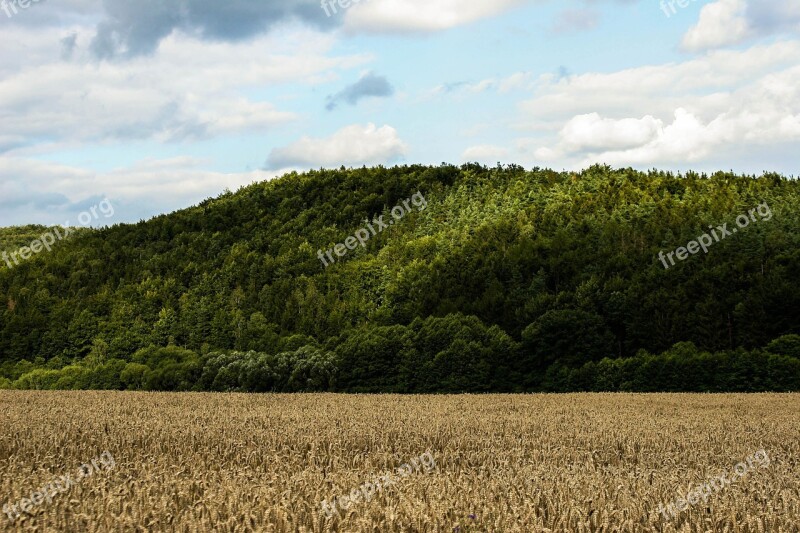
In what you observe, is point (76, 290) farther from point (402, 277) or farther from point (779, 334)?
point (779, 334)

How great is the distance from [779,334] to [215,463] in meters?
52.4

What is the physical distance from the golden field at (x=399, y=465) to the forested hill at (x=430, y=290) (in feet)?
112

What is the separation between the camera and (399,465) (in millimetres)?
12000

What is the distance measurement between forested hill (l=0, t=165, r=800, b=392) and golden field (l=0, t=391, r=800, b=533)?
34.3 meters

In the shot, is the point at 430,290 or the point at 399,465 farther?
the point at 430,290

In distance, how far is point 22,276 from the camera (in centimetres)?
10744

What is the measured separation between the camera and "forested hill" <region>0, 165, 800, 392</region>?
56.9 m

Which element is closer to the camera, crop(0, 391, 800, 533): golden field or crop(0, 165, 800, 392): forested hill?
crop(0, 391, 800, 533): golden field

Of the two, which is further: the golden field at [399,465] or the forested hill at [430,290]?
the forested hill at [430,290]

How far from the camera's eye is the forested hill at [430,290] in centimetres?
5694

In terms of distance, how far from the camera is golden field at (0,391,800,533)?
281 inches

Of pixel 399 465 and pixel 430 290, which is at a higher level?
pixel 430 290

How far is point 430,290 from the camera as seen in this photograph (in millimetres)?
76875

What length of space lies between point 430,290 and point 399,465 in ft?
213
